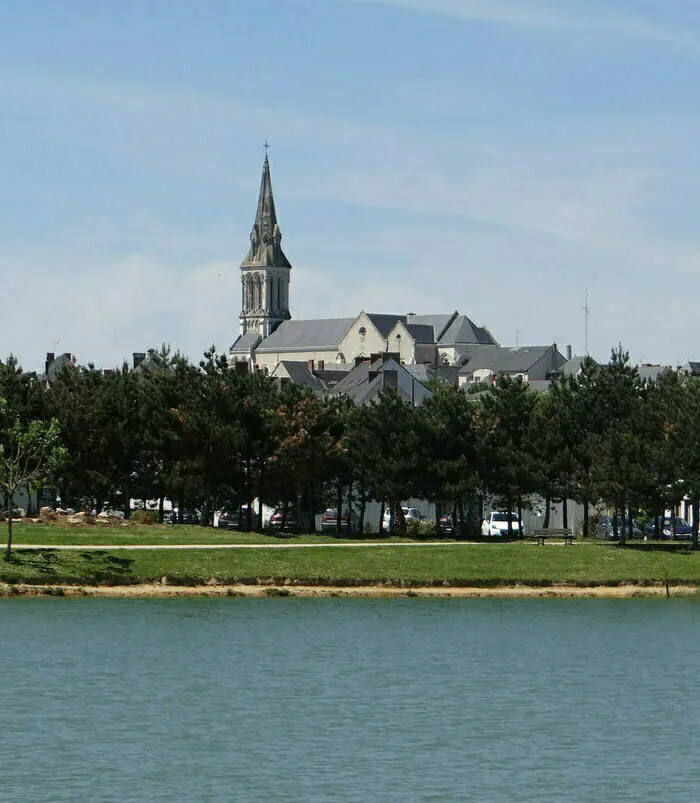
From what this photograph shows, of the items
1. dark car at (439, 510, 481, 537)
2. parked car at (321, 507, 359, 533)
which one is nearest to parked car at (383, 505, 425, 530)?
parked car at (321, 507, 359, 533)

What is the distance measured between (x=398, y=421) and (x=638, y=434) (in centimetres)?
1349

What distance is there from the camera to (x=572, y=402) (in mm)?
92000

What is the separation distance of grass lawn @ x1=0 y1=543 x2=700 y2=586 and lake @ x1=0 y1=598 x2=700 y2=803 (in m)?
3.05

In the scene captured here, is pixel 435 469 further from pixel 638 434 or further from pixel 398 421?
pixel 638 434

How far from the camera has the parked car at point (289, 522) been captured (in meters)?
91.9

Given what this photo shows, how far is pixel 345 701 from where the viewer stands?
1791 inches

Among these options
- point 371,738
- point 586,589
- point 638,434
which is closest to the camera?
point 371,738

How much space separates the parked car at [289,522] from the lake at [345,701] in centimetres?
2257

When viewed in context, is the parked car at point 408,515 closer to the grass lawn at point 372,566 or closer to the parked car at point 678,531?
the parked car at point 678,531

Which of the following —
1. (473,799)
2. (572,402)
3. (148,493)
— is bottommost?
(473,799)

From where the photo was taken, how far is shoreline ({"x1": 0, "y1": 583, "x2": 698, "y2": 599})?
67.9m

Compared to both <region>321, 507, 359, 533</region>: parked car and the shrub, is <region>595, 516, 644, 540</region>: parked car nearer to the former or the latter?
<region>321, 507, 359, 533</region>: parked car

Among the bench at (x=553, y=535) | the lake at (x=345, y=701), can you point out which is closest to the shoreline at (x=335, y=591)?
the lake at (x=345, y=701)

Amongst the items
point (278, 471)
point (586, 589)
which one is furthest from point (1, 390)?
point (586, 589)
